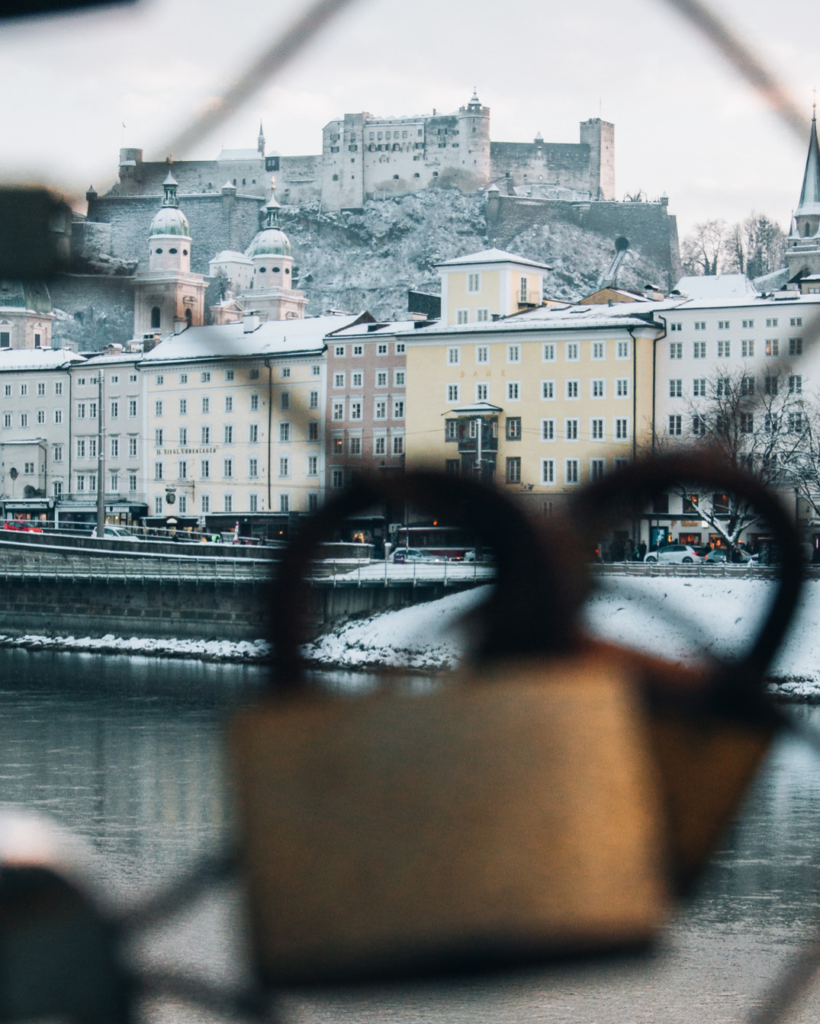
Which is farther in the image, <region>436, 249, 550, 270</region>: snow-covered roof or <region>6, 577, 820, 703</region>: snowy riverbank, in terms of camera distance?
<region>436, 249, 550, 270</region>: snow-covered roof

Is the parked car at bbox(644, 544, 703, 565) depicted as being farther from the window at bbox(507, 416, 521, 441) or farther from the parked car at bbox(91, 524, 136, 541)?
the parked car at bbox(91, 524, 136, 541)

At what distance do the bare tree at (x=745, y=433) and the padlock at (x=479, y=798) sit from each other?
0.02 metres

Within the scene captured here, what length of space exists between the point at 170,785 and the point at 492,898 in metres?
7.02

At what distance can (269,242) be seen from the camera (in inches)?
46.8

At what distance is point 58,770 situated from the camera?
905cm

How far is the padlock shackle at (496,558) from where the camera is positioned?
275 mm

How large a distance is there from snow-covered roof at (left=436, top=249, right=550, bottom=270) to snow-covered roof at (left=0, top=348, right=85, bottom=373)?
7.2 inches

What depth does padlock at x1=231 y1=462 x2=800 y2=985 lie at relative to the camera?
Answer: 283 millimetres

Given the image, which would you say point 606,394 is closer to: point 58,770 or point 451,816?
point 451,816

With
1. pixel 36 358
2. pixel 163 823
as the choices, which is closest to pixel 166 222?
pixel 36 358

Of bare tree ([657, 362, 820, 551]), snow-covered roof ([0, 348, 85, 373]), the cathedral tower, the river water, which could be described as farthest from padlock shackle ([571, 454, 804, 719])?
the river water

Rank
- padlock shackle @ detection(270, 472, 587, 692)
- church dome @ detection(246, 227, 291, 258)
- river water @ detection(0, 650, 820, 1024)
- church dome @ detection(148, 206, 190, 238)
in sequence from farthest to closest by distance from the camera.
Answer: river water @ detection(0, 650, 820, 1024) < church dome @ detection(246, 227, 291, 258) < church dome @ detection(148, 206, 190, 238) < padlock shackle @ detection(270, 472, 587, 692)

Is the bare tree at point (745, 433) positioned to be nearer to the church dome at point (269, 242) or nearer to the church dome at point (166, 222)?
the church dome at point (166, 222)

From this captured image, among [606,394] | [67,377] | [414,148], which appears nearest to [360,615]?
[606,394]
